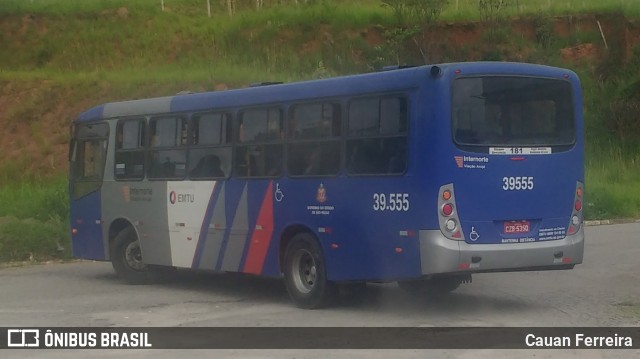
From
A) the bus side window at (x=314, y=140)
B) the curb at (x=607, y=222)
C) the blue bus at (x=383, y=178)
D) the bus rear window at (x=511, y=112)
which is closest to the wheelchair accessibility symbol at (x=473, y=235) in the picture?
the blue bus at (x=383, y=178)

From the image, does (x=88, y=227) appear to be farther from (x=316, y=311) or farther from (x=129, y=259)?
(x=316, y=311)

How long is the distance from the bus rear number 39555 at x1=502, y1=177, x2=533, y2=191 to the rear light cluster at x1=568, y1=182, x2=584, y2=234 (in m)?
0.78

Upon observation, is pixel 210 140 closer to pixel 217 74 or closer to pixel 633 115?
pixel 217 74

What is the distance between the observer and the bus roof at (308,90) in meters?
12.5

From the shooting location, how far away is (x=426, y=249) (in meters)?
Result: 12.0

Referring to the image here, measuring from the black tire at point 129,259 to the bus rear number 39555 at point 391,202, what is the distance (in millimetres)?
5771

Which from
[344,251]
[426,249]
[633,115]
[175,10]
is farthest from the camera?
[175,10]

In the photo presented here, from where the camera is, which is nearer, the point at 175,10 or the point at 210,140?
the point at 210,140

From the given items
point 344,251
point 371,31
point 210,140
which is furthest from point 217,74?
point 344,251

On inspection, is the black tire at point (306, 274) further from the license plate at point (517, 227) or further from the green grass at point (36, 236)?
the green grass at point (36, 236)

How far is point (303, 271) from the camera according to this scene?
45.8 feet

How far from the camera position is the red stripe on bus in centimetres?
1425

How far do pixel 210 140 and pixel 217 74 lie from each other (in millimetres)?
24427

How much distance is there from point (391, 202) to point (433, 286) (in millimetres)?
2639
